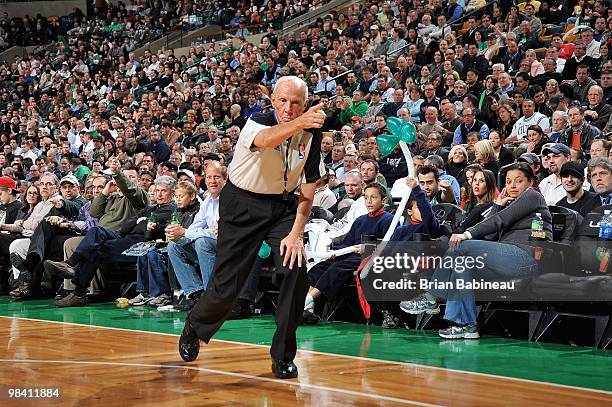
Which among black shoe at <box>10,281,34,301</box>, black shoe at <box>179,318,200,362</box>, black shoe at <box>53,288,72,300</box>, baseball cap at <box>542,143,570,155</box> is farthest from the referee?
black shoe at <box>10,281,34,301</box>

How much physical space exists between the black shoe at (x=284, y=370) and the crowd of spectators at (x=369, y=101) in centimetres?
256

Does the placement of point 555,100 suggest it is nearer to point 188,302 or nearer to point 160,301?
point 188,302

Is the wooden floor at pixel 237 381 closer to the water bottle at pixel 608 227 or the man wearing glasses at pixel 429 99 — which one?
the water bottle at pixel 608 227

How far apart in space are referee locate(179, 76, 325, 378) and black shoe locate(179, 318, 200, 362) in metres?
0.13

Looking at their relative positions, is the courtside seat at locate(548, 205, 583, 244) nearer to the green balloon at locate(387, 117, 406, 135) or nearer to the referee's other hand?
the green balloon at locate(387, 117, 406, 135)

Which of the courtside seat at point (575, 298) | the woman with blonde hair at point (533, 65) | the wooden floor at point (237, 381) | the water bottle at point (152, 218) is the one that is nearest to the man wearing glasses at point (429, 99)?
the woman with blonde hair at point (533, 65)

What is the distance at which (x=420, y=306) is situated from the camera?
6605 mm

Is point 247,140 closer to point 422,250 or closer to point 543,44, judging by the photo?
point 422,250

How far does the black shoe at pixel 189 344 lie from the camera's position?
5051mm

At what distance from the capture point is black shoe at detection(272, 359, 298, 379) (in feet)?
15.2

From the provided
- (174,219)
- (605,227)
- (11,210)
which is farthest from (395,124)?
(11,210)

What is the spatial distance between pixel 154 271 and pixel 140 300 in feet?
1.19

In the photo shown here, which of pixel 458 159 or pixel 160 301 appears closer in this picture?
pixel 160 301

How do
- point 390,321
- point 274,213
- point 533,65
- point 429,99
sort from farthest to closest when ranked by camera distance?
point 429,99 < point 533,65 < point 390,321 < point 274,213
